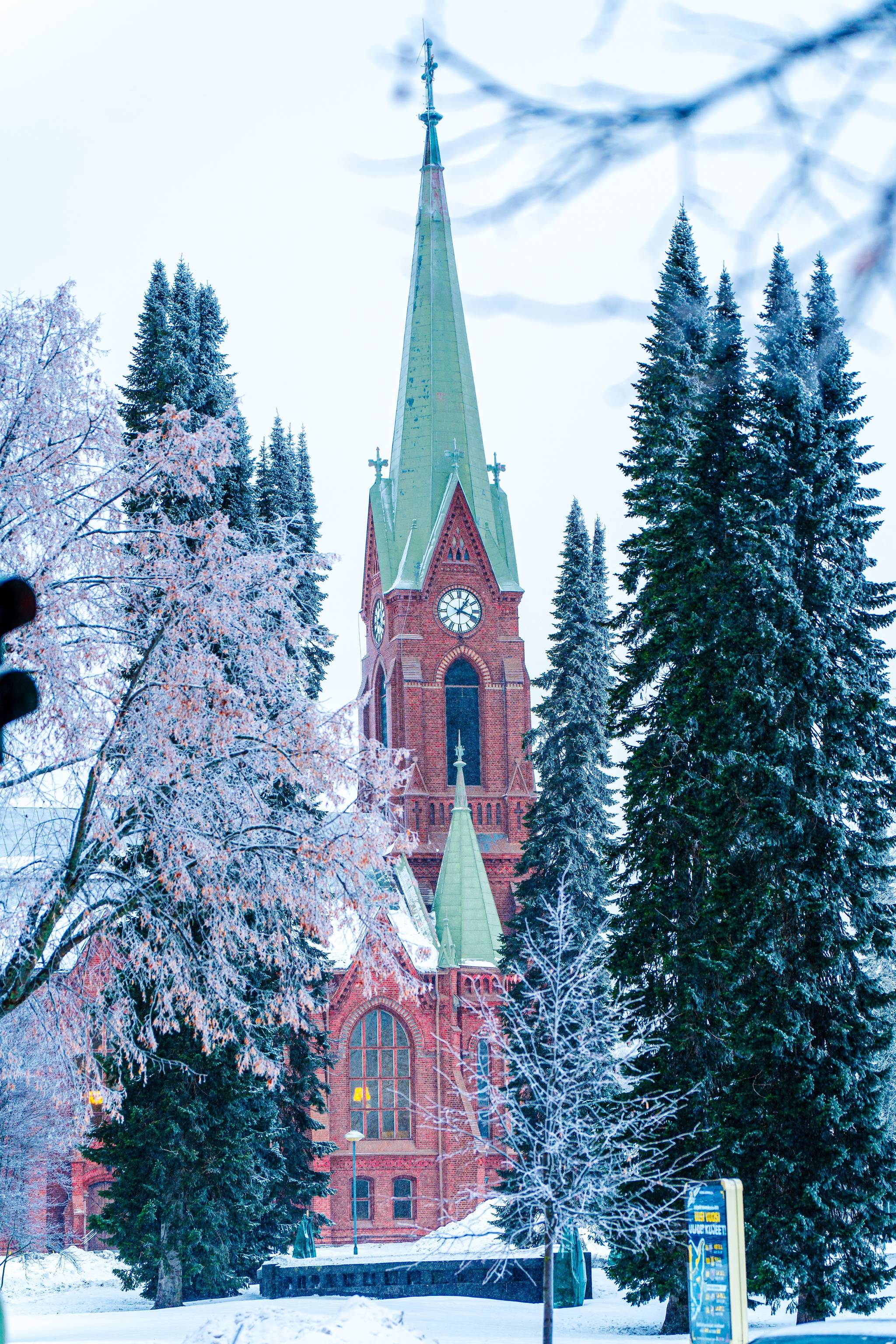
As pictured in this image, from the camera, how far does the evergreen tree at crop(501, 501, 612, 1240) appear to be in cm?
3509

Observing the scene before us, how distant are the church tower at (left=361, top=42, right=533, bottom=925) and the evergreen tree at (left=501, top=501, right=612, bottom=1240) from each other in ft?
66.9

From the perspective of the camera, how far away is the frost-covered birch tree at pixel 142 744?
566 inches

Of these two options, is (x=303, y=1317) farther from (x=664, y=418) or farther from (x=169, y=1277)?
(x=664, y=418)

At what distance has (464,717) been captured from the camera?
6081 cm

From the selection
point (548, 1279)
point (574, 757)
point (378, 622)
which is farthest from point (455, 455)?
point (548, 1279)

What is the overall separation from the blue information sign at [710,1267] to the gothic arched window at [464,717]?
4595 cm

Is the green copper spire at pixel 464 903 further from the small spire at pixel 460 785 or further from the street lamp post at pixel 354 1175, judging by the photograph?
the street lamp post at pixel 354 1175

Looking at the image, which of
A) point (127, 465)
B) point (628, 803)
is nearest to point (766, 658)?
point (628, 803)

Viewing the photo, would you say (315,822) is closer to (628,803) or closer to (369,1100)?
(628,803)

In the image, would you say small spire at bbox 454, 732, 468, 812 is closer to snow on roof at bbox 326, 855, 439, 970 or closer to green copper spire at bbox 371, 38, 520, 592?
snow on roof at bbox 326, 855, 439, 970

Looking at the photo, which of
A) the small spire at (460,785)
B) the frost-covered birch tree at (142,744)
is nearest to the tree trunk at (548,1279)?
the frost-covered birch tree at (142,744)

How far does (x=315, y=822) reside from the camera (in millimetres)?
16547

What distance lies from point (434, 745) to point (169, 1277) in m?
37.1

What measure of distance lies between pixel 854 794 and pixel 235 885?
9233 mm
